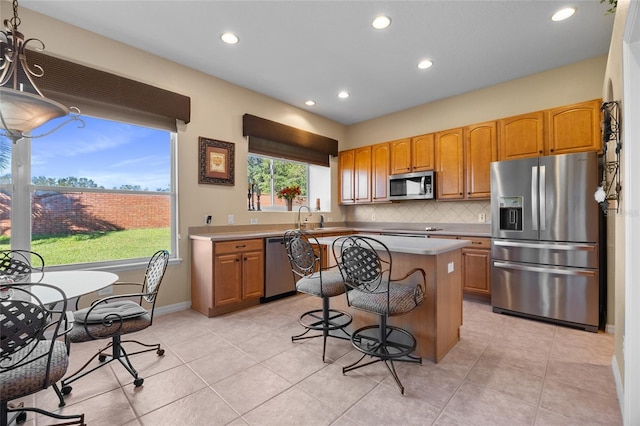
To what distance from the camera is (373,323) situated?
9.01 feet

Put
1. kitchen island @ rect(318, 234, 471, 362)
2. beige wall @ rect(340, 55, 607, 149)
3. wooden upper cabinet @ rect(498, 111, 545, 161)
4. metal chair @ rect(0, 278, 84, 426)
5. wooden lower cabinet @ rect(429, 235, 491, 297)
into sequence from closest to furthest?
metal chair @ rect(0, 278, 84, 426), kitchen island @ rect(318, 234, 471, 362), beige wall @ rect(340, 55, 607, 149), wooden upper cabinet @ rect(498, 111, 545, 161), wooden lower cabinet @ rect(429, 235, 491, 297)

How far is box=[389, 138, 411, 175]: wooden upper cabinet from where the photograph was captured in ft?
16.0

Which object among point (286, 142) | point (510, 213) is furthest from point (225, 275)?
point (510, 213)

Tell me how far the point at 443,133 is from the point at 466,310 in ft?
8.38

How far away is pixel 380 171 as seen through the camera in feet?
17.2

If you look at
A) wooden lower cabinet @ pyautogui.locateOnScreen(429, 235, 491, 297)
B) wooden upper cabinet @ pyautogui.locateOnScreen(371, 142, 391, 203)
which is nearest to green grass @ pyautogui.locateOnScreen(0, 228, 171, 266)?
wooden upper cabinet @ pyautogui.locateOnScreen(371, 142, 391, 203)

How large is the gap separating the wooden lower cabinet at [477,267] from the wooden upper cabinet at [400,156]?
59.0 inches

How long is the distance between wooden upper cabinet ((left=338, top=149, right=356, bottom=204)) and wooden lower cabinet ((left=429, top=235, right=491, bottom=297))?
7.34ft

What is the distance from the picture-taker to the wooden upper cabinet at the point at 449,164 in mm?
4305

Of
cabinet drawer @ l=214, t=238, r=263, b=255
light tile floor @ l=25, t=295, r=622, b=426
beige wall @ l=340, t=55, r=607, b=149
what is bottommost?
light tile floor @ l=25, t=295, r=622, b=426

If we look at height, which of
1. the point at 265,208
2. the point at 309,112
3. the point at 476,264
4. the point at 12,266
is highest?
the point at 309,112

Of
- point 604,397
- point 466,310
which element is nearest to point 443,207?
point 466,310

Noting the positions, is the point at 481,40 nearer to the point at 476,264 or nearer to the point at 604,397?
the point at 476,264

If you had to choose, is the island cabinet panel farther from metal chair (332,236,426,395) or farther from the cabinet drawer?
the cabinet drawer
